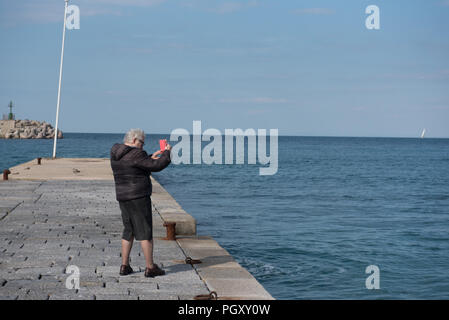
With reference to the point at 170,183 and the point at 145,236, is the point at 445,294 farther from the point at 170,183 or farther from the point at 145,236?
the point at 170,183

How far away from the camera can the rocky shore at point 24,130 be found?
191 meters

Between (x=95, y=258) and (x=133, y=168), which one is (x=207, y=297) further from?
(x=95, y=258)

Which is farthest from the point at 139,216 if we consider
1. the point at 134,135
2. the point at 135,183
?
the point at 134,135

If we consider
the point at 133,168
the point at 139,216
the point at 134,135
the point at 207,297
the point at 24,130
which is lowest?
the point at 207,297

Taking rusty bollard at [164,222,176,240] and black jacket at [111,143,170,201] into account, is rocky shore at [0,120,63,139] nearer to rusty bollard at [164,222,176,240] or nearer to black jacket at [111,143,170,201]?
rusty bollard at [164,222,176,240]

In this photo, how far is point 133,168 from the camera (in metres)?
7.58

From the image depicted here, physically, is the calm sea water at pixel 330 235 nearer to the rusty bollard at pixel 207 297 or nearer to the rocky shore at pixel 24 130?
the rusty bollard at pixel 207 297

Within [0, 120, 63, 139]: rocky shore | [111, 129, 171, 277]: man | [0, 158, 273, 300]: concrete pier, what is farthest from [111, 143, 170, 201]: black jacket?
[0, 120, 63, 139]: rocky shore

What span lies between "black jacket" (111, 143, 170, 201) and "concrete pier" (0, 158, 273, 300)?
1.08 metres

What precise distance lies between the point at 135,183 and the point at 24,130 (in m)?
194

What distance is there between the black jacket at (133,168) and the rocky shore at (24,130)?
191 m

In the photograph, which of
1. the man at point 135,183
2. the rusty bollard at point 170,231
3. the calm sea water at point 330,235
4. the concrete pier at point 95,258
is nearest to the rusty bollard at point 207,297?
the concrete pier at point 95,258
